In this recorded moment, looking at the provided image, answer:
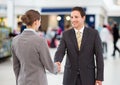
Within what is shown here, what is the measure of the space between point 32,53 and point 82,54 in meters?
0.67

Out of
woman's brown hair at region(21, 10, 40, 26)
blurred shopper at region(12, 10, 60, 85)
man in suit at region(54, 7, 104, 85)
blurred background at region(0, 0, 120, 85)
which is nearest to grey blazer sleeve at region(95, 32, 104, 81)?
man in suit at region(54, 7, 104, 85)

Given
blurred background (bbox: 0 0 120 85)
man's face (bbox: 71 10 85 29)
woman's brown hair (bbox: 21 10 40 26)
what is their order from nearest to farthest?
woman's brown hair (bbox: 21 10 40 26) → man's face (bbox: 71 10 85 29) → blurred background (bbox: 0 0 120 85)

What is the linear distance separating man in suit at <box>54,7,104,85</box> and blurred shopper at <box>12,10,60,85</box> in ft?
1.46

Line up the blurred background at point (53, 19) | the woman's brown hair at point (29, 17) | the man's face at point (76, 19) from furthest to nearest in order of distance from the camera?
the blurred background at point (53, 19) → the man's face at point (76, 19) → the woman's brown hair at point (29, 17)

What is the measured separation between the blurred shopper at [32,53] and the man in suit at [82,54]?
0.45 metres

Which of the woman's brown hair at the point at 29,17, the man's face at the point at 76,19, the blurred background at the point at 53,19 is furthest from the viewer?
the blurred background at the point at 53,19

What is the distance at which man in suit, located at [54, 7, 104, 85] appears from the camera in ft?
12.3

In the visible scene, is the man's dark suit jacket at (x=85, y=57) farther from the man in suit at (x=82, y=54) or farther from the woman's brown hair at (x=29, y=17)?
the woman's brown hair at (x=29, y=17)

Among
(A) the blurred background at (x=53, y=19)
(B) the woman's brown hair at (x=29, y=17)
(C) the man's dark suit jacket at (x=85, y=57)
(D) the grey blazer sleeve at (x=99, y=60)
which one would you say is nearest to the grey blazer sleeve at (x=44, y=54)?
(B) the woman's brown hair at (x=29, y=17)

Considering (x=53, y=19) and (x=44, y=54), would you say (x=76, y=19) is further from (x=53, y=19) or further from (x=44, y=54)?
(x=53, y=19)

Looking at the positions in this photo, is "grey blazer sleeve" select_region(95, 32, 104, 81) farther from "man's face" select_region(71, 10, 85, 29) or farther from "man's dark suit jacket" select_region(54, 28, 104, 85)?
"man's face" select_region(71, 10, 85, 29)

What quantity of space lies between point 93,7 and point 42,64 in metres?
27.2

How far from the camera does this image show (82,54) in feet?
12.4

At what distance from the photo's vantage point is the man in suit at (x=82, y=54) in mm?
3752
